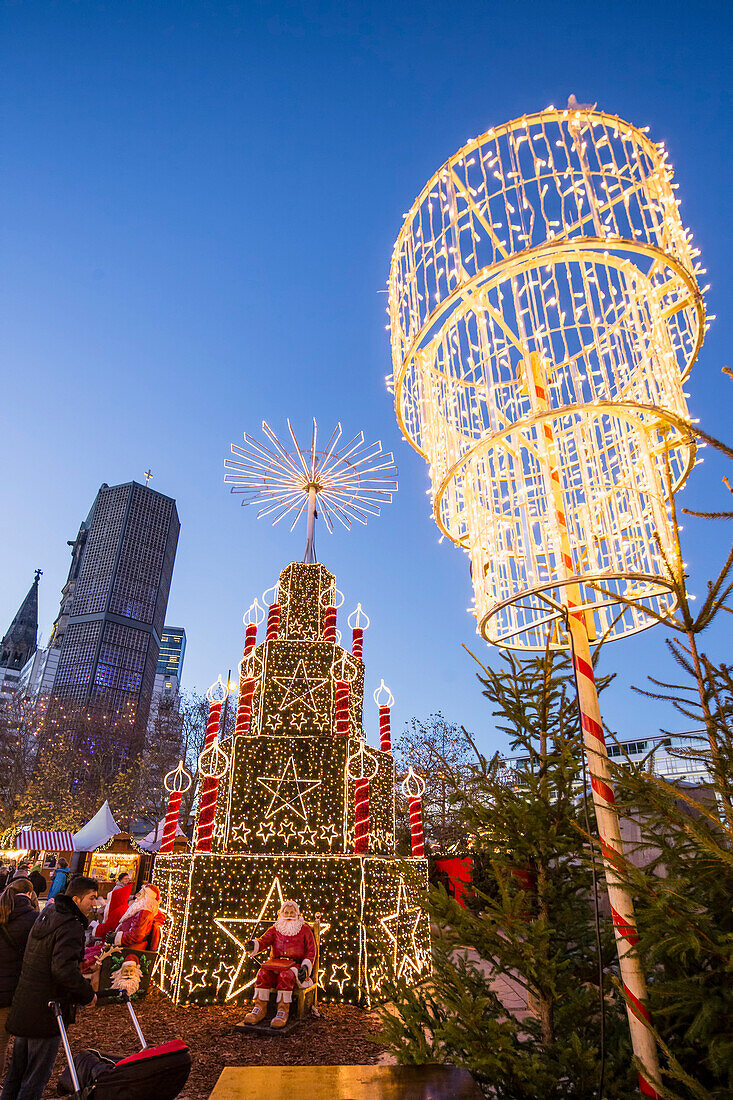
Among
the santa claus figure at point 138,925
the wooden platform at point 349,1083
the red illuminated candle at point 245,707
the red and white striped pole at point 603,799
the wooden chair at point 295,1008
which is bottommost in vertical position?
the wooden chair at point 295,1008

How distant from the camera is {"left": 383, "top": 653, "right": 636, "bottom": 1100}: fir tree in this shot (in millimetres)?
2707

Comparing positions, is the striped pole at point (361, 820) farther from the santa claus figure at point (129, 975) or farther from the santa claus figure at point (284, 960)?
the santa claus figure at point (129, 975)

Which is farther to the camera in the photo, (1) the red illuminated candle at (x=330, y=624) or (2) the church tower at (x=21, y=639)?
(2) the church tower at (x=21, y=639)

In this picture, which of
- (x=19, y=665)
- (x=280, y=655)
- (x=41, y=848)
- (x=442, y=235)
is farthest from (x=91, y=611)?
(x=442, y=235)

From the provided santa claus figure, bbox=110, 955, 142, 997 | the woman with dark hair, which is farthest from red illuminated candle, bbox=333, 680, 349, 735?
the woman with dark hair

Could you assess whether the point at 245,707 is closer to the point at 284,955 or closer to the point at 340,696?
the point at 340,696

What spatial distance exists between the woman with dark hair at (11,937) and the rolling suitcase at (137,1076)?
1.11 metres

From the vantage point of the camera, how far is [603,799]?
99.0 inches


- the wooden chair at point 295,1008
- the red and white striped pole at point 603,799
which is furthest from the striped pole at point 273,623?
the red and white striped pole at point 603,799

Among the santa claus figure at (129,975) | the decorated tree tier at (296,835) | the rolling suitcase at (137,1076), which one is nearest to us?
the rolling suitcase at (137,1076)

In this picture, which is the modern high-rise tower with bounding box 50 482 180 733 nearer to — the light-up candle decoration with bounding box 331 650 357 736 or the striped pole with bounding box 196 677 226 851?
the light-up candle decoration with bounding box 331 650 357 736

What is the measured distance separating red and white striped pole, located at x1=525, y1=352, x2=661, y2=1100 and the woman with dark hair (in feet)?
13.8

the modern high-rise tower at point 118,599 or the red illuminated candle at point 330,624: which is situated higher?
the modern high-rise tower at point 118,599

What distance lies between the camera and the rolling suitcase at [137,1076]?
3229 mm
